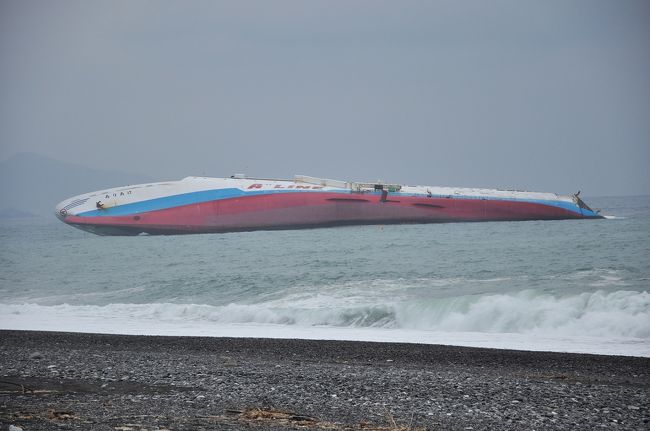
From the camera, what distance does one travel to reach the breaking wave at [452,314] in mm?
11719

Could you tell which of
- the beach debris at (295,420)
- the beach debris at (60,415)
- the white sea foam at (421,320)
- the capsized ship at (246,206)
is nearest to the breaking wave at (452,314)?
the white sea foam at (421,320)

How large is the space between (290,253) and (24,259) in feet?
39.8

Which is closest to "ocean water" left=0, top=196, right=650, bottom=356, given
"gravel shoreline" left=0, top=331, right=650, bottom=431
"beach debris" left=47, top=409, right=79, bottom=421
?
"gravel shoreline" left=0, top=331, right=650, bottom=431

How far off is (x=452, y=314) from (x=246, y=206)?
82.5 ft

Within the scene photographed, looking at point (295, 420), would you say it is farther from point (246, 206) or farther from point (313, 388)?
point (246, 206)

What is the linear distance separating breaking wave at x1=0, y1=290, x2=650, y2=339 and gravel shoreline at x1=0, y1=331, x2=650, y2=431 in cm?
342

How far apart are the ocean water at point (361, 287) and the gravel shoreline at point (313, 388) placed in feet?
7.52

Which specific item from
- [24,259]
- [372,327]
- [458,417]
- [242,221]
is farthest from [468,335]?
[242,221]

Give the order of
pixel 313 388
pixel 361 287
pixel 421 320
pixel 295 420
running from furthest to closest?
pixel 361 287
pixel 421 320
pixel 313 388
pixel 295 420

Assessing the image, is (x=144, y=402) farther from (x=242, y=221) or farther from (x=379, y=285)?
(x=242, y=221)

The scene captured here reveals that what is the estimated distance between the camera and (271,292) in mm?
17500

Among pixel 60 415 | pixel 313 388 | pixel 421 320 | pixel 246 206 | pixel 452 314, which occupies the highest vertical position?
pixel 246 206

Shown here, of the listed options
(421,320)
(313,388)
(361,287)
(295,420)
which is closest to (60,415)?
(295,420)

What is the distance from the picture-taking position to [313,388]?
Result: 19.1ft
